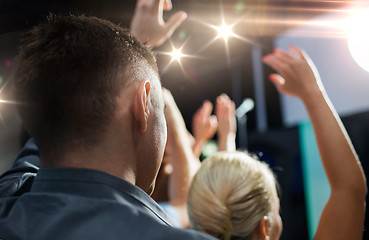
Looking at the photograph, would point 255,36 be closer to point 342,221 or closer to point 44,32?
point 342,221

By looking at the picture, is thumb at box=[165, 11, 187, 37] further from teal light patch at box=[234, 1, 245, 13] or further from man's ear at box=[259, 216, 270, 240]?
teal light patch at box=[234, 1, 245, 13]

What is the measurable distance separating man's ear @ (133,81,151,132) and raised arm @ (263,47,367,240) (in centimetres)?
55

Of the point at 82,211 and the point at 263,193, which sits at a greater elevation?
the point at 263,193

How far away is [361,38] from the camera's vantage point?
60.1 inches

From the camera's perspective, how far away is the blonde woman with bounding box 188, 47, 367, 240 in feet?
2.79

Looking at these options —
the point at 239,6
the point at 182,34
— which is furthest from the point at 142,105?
the point at 239,6

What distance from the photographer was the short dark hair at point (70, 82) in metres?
0.54

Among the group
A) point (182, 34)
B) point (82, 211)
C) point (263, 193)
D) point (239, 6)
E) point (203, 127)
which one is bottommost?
point (82, 211)

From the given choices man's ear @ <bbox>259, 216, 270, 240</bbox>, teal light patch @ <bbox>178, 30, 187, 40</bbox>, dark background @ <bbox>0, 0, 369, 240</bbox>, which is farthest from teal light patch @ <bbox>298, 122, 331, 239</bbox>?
man's ear @ <bbox>259, 216, 270, 240</bbox>

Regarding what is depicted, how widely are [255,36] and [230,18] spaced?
2.71 ft

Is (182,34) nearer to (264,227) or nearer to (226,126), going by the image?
(226,126)

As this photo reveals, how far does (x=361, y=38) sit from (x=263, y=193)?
1.01 metres

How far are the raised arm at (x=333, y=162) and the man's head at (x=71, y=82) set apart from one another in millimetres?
558

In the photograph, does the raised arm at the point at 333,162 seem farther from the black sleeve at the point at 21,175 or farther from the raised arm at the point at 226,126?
the black sleeve at the point at 21,175
